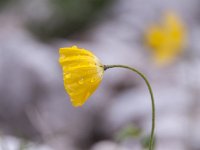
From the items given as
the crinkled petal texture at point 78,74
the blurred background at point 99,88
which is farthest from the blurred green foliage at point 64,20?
the crinkled petal texture at point 78,74

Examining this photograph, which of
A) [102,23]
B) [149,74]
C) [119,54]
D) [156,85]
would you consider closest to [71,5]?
[102,23]

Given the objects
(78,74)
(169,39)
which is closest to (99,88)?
(169,39)

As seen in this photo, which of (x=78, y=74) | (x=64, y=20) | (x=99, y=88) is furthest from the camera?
(x=64, y=20)

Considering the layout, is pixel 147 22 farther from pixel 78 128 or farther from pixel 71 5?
pixel 78 128

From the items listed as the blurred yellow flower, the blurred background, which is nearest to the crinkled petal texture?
the blurred background

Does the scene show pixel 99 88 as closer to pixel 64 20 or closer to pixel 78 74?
pixel 64 20

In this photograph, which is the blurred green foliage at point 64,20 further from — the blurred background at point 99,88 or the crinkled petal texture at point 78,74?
the crinkled petal texture at point 78,74

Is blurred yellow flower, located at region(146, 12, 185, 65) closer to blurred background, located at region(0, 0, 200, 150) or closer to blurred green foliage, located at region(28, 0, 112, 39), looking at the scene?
blurred background, located at region(0, 0, 200, 150)
